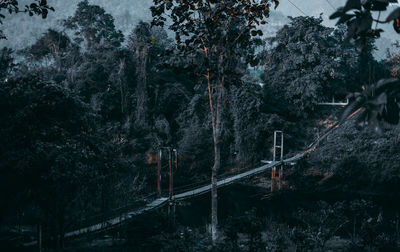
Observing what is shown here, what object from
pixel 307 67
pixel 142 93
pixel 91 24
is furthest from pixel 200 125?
pixel 91 24

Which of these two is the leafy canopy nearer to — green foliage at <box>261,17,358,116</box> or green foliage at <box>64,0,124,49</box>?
green foliage at <box>261,17,358,116</box>

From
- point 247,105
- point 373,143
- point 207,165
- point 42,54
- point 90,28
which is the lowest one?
point 207,165

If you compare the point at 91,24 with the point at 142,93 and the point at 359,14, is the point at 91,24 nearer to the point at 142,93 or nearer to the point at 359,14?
the point at 142,93

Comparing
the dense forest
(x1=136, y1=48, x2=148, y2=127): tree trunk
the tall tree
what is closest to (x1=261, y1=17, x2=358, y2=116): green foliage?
the dense forest

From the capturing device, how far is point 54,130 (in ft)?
33.6

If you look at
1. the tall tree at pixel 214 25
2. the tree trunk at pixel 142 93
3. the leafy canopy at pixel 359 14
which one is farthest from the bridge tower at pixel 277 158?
the leafy canopy at pixel 359 14

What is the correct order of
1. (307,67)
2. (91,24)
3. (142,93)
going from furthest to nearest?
1. (91,24)
2. (307,67)
3. (142,93)

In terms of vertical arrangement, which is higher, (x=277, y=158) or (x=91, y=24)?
(x=91, y=24)

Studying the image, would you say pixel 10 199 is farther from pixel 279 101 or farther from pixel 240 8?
pixel 279 101

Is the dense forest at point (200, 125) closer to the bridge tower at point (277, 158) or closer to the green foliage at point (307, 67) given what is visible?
the green foliage at point (307, 67)

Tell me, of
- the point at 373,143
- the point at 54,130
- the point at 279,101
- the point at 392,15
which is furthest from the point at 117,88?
the point at 392,15

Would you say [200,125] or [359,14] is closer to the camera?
[359,14]

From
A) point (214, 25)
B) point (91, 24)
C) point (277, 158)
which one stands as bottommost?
point (277, 158)

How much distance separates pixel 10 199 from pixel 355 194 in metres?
21.9
